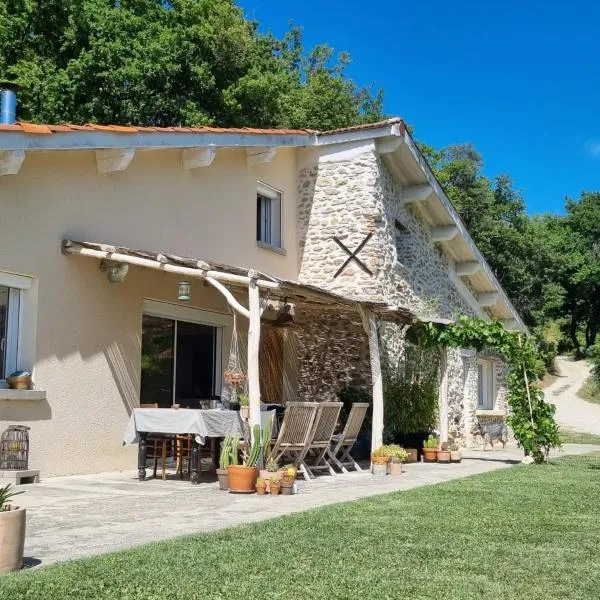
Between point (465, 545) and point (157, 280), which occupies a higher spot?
point (157, 280)

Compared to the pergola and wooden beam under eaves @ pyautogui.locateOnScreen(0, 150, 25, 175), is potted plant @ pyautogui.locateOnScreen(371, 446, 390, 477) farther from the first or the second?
wooden beam under eaves @ pyautogui.locateOnScreen(0, 150, 25, 175)

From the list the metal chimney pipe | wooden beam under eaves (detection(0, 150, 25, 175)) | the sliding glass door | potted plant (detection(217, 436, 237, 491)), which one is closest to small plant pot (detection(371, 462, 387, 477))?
potted plant (detection(217, 436, 237, 491))

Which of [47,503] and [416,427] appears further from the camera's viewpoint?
[416,427]

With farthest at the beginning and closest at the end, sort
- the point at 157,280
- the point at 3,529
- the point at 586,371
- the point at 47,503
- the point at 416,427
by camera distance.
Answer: the point at 586,371 < the point at 416,427 < the point at 157,280 < the point at 47,503 < the point at 3,529

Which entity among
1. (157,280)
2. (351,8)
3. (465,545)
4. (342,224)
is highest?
(351,8)

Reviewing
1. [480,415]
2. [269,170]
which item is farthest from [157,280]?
[480,415]

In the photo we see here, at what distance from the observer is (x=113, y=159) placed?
9711 millimetres

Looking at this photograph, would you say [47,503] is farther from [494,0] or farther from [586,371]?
[586,371]

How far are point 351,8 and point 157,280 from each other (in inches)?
498

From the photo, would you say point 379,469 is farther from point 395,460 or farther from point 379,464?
point 395,460

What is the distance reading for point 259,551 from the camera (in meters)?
4.81

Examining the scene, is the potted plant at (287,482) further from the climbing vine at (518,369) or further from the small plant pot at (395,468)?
the climbing vine at (518,369)

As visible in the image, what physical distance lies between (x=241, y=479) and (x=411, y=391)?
631 centimetres

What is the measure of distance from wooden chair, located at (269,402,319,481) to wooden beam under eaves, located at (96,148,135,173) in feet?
12.2
